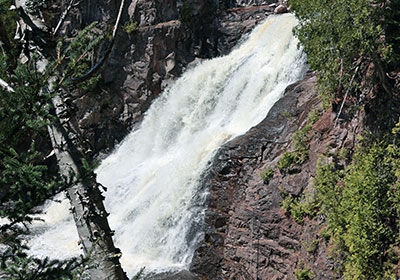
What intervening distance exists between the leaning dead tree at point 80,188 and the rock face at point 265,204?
5.85 meters

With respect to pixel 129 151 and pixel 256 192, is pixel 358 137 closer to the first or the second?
pixel 256 192

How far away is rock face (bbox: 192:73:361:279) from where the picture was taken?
8.61m

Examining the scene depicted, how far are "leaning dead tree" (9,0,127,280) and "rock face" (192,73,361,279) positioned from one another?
19.2 ft

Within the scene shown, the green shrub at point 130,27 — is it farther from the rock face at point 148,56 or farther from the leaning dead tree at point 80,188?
the leaning dead tree at point 80,188

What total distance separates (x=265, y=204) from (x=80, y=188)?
7.32 m

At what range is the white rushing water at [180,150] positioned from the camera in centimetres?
1091

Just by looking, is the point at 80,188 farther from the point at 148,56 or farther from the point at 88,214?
the point at 148,56

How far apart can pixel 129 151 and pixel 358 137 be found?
12066 mm

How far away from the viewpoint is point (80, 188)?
2848 millimetres

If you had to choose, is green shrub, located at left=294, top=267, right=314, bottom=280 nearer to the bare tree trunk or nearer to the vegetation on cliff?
the vegetation on cliff

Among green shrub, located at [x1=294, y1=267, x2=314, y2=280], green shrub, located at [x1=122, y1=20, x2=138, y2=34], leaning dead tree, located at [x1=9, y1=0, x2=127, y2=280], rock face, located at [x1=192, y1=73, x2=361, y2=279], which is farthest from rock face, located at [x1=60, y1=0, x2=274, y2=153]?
leaning dead tree, located at [x1=9, y1=0, x2=127, y2=280]

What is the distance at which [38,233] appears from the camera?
44.1 feet

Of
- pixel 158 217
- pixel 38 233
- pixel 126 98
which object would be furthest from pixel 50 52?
pixel 126 98

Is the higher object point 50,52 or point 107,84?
point 50,52
